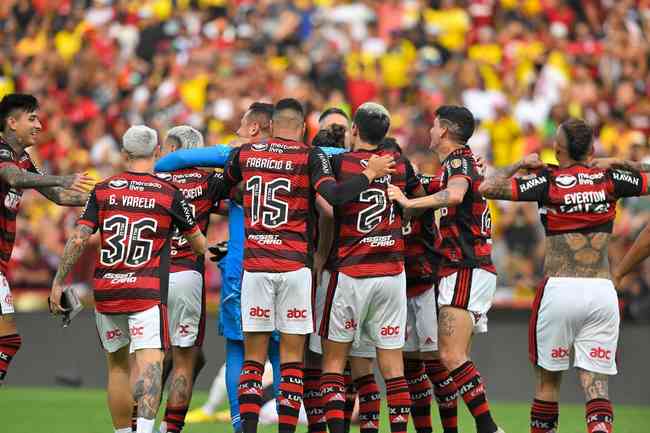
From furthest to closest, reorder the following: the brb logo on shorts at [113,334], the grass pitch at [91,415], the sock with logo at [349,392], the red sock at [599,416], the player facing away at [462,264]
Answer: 1. the grass pitch at [91,415]
2. the sock with logo at [349,392]
3. the player facing away at [462,264]
4. the brb logo on shorts at [113,334]
5. the red sock at [599,416]

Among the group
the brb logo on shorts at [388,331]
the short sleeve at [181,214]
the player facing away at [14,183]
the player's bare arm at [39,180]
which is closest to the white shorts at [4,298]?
the player facing away at [14,183]

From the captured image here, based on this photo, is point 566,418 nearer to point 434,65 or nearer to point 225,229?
point 225,229

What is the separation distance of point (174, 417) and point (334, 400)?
1584 mm

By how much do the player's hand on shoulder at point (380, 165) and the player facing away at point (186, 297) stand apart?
56.8 inches

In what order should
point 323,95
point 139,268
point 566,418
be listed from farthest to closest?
point 323,95 < point 566,418 < point 139,268

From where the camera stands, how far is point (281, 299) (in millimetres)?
9414

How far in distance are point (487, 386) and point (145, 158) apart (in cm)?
712

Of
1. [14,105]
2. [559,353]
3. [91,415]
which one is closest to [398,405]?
[559,353]

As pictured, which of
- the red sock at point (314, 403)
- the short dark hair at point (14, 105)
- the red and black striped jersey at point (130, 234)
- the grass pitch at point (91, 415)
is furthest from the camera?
the grass pitch at point (91, 415)

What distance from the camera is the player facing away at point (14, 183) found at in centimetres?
1002

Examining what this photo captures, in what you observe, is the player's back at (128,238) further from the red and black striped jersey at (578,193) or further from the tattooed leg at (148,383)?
the red and black striped jersey at (578,193)

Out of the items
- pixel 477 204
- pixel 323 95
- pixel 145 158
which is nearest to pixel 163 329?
pixel 145 158

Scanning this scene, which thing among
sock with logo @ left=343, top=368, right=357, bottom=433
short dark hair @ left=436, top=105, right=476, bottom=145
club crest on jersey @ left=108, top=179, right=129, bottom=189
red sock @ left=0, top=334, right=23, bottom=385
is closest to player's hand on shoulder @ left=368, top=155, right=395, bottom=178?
short dark hair @ left=436, top=105, right=476, bottom=145

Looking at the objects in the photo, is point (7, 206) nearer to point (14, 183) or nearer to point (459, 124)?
point (14, 183)
